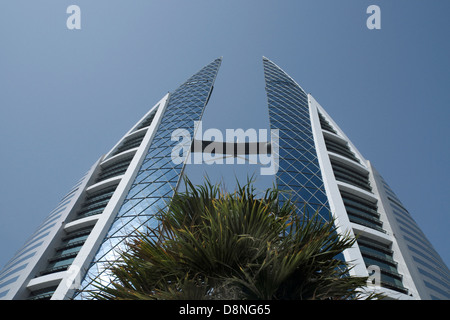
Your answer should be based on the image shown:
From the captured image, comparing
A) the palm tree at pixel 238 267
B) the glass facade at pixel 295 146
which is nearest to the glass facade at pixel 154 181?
the glass facade at pixel 295 146

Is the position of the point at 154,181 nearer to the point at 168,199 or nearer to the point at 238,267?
the point at 168,199

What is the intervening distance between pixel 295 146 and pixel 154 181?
59.7ft

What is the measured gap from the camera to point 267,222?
5.52 m

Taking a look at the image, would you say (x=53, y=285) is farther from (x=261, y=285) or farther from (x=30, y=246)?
(x=261, y=285)

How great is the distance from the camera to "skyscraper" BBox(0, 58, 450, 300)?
97.4ft

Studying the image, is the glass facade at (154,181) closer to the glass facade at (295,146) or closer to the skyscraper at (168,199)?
the skyscraper at (168,199)

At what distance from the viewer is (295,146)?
4856 centimetres

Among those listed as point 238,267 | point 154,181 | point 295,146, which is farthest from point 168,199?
point 238,267

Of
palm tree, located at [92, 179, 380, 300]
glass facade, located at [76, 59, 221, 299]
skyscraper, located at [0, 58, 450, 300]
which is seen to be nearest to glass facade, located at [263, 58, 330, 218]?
skyscraper, located at [0, 58, 450, 300]

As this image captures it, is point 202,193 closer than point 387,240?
Yes

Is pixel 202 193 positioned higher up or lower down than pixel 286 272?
higher up

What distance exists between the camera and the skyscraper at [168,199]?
97.4ft
